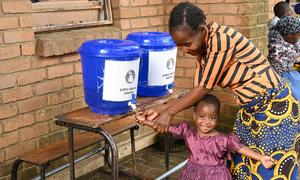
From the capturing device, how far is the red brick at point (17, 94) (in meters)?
3.14

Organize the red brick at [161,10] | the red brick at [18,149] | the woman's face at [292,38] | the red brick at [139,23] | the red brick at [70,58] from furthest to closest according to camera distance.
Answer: the red brick at [161,10] → the woman's face at [292,38] → the red brick at [139,23] → the red brick at [70,58] → the red brick at [18,149]

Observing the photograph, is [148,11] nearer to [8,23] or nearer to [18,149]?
[8,23]

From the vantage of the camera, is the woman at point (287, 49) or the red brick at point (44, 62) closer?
the red brick at point (44, 62)

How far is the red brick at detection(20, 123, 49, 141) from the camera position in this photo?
332cm

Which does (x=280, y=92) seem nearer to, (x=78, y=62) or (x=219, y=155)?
(x=219, y=155)

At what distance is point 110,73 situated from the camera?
2.56 metres

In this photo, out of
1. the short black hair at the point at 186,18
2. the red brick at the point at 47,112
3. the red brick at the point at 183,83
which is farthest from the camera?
the red brick at the point at 183,83

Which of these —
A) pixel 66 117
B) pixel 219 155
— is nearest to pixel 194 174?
pixel 219 155

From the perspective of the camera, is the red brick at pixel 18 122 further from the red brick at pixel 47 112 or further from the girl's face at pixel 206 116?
the girl's face at pixel 206 116

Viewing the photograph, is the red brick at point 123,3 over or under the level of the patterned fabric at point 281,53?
over

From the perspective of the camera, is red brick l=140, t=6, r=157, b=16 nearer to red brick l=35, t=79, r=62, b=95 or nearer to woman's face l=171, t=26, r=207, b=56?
red brick l=35, t=79, r=62, b=95

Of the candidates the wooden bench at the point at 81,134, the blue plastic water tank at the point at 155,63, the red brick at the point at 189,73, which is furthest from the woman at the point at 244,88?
the red brick at the point at 189,73

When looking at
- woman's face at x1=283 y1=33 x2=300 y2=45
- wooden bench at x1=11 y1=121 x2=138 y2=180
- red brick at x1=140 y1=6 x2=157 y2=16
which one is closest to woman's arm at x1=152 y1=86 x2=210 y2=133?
wooden bench at x1=11 y1=121 x2=138 y2=180

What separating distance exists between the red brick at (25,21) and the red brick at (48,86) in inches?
19.6
